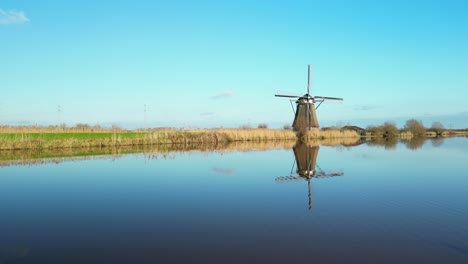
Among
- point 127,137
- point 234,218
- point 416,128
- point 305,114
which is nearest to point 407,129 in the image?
point 416,128

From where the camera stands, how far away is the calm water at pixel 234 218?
15.8ft

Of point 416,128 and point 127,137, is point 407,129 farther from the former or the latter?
point 127,137

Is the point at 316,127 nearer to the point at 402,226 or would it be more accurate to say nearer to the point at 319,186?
the point at 319,186

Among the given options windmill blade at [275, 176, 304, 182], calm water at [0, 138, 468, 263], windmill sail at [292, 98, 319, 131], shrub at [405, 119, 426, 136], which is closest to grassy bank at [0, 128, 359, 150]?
windmill sail at [292, 98, 319, 131]

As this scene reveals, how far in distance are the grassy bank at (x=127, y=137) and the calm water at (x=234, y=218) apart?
476 inches

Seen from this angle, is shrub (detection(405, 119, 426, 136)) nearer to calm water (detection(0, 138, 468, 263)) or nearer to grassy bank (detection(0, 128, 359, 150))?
grassy bank (detection(0, 128, 359, 150))

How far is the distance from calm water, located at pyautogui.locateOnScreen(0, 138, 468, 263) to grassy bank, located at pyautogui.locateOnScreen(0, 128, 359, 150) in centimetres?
1210

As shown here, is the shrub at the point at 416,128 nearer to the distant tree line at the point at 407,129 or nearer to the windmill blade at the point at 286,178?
the distant tree line at the point at 407,129

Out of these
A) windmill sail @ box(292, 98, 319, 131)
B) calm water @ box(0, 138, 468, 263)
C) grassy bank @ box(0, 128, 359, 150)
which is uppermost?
windmill sail @ box(292, 98, 319, 131)

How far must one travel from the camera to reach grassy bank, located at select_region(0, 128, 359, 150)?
23484 mm

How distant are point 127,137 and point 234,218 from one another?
2386 cm

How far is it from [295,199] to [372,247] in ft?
11.7

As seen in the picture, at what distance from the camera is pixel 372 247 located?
5004mm

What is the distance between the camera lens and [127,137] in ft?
95.0
